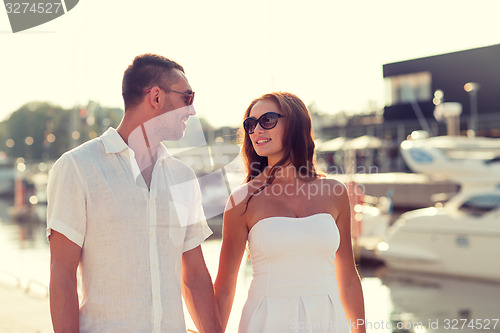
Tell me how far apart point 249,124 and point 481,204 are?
911 cm

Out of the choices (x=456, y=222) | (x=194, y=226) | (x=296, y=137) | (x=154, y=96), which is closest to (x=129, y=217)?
(x=194, y=226)

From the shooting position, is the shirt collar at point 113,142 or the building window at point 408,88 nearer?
the shirt collar at point 113,142

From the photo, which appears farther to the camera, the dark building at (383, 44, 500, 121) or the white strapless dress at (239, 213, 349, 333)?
the dark building at (383, 44, 500, 121)

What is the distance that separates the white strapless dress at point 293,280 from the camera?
2398mm

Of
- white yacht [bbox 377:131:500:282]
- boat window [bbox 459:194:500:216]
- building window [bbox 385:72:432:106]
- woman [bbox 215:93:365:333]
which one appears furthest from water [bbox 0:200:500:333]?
building window [bbox 385:72:432:106]

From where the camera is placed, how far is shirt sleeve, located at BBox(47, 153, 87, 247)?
1.87 meters

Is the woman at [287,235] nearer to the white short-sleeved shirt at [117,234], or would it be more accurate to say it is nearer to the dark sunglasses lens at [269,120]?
the dark sunglasses lens at [269,120]

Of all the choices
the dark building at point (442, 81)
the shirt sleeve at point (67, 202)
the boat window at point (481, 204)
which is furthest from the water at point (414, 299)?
the dark building at point (442, 81)

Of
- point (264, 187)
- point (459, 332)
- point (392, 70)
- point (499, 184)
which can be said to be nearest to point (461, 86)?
point (392, 70)

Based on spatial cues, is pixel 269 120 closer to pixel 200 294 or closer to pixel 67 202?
pixel 200 294

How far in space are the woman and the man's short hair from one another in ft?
2.04

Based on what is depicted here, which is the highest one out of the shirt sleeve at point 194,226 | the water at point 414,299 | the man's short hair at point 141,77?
the man's short hair at point 141,77

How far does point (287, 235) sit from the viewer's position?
242cm

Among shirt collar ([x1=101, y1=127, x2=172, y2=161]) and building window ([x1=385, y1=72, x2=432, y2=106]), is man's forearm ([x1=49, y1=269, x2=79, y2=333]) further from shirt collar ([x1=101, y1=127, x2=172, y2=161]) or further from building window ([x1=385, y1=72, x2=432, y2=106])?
building window ([x1=385, y1=72, x2=432, y2=106])
